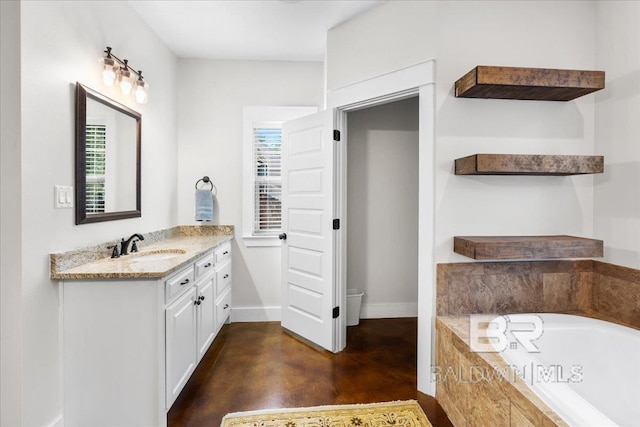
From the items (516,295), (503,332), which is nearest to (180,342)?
(503,332)

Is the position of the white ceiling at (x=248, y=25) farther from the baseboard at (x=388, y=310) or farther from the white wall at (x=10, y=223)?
the baseboard at (x=388, y=310)

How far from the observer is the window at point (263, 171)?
3.38 m

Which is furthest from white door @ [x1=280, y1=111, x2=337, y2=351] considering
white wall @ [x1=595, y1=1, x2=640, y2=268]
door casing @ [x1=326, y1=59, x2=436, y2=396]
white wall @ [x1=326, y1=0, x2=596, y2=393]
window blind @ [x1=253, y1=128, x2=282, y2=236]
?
white wall @ [x1=595, y1=1, x2=640, y2=268]

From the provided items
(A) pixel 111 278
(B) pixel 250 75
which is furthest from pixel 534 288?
(B) pixel 250 75

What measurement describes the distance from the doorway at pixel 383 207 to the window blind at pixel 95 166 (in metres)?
2.18

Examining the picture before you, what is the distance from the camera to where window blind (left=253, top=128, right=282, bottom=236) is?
3.42 m

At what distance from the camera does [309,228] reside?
283cm

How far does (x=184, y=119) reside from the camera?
11.0 ft

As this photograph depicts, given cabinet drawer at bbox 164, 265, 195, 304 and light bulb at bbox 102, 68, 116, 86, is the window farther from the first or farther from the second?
light bulb at bbox 102, 68, 116, 86

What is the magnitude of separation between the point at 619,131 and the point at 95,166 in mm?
3309

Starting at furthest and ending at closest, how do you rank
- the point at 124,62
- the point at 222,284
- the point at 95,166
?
the point at 222,284, the point at 124,62, the point at 95,166

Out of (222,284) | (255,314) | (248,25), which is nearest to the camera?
(248,25)

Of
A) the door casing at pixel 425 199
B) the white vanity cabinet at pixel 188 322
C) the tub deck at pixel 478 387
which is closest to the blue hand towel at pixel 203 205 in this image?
the white vanity cabinet at pixel 188 322

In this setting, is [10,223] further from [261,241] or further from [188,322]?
[261,241]
